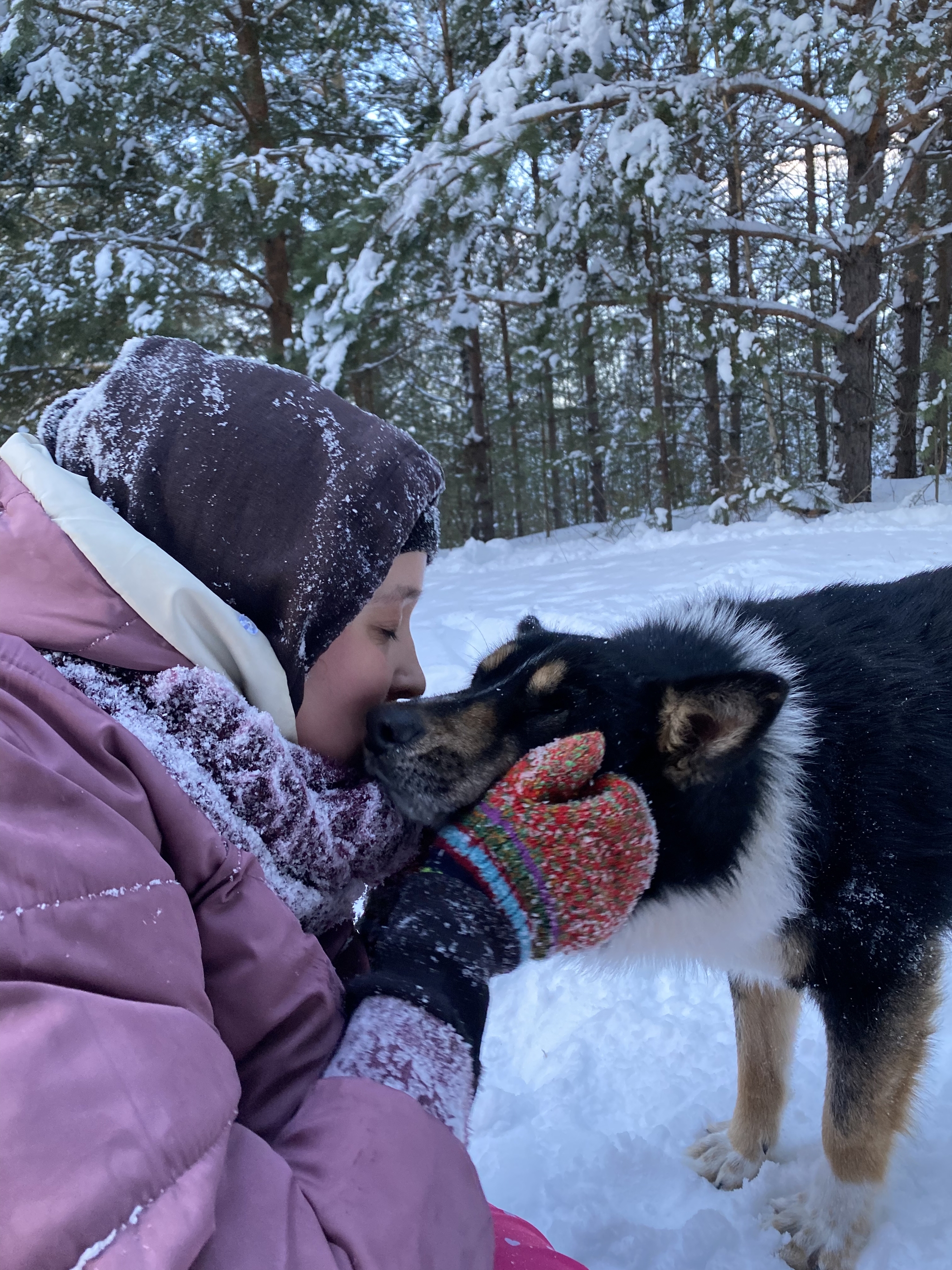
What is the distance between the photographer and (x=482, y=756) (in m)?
1.73

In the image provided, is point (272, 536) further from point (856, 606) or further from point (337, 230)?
point (337, 230)

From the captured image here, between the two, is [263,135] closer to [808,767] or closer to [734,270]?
[734,270]

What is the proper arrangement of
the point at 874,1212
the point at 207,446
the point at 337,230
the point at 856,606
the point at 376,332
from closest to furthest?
the point at 207,446 → the point at 874,1212 → the point at 856,606 → the point at 337,230 → the point at 376,332

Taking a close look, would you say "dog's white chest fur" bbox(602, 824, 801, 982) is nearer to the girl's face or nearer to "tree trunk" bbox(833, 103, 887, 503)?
the girl's face

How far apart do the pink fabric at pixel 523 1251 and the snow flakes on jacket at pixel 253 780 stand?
0.58m

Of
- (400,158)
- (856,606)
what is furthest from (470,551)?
(856,606)

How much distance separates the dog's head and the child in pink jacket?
3.1 inches

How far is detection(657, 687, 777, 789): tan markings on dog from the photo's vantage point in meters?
1.54

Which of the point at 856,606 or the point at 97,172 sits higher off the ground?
the point at 97,172

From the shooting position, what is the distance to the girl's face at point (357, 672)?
1.59 metres

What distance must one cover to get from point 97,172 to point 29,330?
9.14 feet

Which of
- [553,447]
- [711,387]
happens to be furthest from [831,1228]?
[553,447]

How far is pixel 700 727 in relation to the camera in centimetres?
166

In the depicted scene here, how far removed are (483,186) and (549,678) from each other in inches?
327
